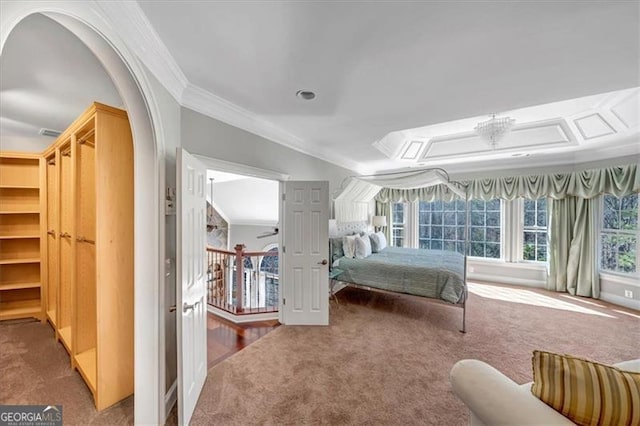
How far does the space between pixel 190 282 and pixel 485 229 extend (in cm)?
587

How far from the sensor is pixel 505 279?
5.04m

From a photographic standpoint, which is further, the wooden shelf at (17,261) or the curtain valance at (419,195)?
the curtain valance at (419,195)

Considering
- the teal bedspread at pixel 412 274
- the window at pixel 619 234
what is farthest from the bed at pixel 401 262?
the window at pixel 619 234

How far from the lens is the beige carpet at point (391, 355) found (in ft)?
5.94

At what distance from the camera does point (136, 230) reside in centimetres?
164

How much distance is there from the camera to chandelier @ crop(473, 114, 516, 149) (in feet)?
10.4

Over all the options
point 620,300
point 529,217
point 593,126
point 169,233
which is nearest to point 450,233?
point 529,217

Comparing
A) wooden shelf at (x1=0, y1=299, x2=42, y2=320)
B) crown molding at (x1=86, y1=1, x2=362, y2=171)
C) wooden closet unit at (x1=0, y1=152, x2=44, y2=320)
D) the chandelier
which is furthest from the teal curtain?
wooden shelf at (x1=0, y1=299, x2=42, y2=320)

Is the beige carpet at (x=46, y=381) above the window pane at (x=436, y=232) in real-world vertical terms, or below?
below

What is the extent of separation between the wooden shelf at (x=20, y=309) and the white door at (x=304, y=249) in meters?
3.27

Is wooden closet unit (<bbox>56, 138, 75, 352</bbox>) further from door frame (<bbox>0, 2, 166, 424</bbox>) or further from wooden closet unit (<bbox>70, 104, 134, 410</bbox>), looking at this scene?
door frame (<bbox>0, 2, 166, 424</bbox>)

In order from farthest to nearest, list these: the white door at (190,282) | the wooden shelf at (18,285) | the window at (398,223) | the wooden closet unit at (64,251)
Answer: the window at (398,223), the wooden shelf at (18,285), the wooden closet unit at (64,251), the white door at (190,282)

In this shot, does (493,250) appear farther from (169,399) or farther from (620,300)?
(169,399)

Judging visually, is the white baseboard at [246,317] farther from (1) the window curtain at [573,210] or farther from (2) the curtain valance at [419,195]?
(2) the curtain valance at [419,195]
